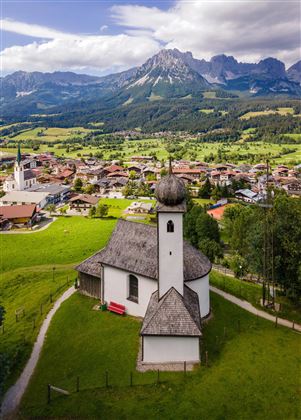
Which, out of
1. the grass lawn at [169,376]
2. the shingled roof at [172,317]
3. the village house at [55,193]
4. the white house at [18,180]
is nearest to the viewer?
the grass lawn at [169,376]

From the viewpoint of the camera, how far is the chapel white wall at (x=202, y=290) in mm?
28359

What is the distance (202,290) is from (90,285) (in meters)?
10.9

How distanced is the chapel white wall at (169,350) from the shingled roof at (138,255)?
16.7 feet

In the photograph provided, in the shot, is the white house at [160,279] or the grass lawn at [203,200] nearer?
the white house at [160,279]

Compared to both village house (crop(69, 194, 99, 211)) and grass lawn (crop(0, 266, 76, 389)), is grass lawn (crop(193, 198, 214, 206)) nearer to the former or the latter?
village house (crop(69, 194, 99, 211))

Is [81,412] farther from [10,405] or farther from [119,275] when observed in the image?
[119,275]

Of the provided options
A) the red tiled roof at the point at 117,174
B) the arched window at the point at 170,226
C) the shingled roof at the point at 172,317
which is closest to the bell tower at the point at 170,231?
the arched window at the point at 170,226

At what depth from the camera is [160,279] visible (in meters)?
26.0

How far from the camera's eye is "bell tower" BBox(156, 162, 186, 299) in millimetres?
24797

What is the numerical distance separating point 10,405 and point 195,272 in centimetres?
1550

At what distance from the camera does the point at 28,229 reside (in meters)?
67.4

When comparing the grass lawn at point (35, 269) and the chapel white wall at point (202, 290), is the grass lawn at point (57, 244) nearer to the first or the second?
the grass lawn at point (35, 269)

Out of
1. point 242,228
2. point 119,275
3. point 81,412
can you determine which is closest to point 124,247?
point 119,275

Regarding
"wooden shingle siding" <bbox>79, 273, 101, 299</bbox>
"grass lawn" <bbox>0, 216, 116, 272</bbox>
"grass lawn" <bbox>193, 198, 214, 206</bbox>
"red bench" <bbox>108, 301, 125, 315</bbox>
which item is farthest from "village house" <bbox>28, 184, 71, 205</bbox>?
"red bench" <bbox>108, 301, 125, 315</bbox>
